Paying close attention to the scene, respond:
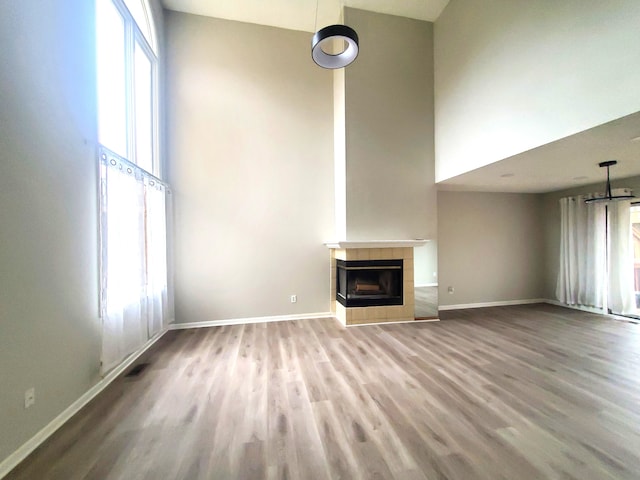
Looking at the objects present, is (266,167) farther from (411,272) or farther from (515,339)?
(515,339)

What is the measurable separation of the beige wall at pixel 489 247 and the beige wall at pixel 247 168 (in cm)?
255

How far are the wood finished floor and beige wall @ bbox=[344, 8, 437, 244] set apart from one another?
6.46 feet

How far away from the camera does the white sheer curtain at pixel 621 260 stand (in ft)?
13.7

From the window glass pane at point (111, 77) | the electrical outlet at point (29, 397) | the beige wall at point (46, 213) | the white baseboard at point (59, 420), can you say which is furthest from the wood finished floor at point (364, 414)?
A: the window glass pane at point (111, 77)

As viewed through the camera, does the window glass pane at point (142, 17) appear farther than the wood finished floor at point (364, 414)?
Yes

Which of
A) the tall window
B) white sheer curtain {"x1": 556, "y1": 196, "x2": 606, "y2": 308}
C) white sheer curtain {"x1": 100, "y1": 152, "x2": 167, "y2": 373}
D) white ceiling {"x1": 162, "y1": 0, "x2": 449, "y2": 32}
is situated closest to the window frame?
the tall window

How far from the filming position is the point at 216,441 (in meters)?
1.61

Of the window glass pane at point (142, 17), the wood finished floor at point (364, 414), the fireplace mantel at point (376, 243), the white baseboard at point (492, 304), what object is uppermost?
the window glass pane at point (142, 17)

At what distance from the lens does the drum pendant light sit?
7.58 ft

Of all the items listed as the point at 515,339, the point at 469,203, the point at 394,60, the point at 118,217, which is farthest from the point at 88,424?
the point at 469,203

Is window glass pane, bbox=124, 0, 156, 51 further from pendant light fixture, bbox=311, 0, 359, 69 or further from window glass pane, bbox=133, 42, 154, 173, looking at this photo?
pendant light fixture, bbox=311, 0, 359, 69

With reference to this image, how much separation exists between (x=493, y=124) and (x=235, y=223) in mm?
3853

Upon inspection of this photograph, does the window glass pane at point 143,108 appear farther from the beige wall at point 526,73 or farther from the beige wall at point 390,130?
the beige wall at point 526,73

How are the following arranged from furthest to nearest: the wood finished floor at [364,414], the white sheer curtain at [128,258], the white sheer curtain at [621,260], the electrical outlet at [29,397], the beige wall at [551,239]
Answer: the beige wall at [551,239]
the white sheer curtain at [621,260]
the white sheer curtain at [128,258]
the electrical outlet at [29,397]
the wood finished floor at [364,414]
